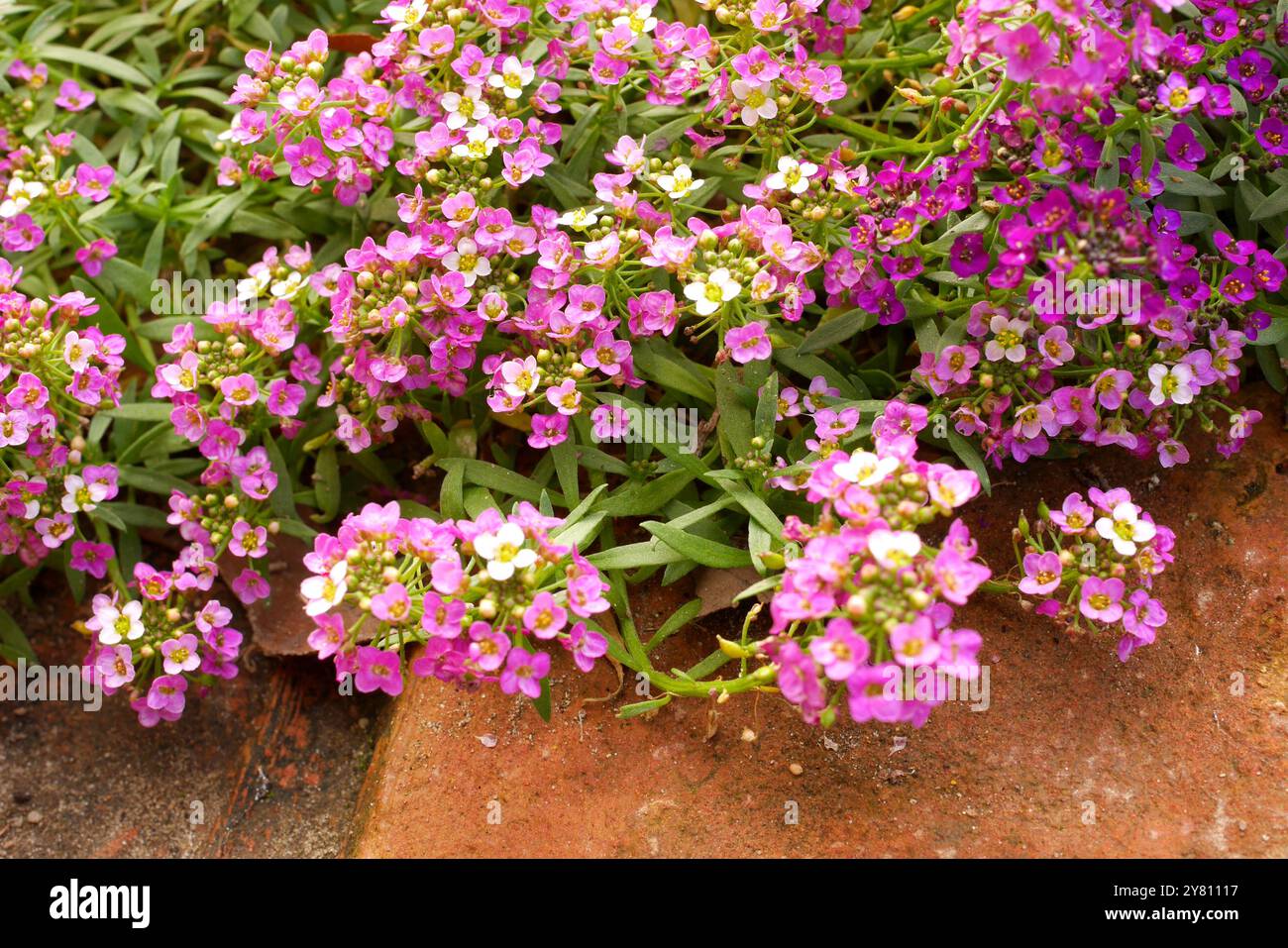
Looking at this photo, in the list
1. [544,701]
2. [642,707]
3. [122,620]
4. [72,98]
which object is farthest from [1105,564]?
[72,98]

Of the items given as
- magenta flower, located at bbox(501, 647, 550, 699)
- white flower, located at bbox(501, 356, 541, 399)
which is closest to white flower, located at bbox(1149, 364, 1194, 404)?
white flower, located at bbox(501, 356, 541, 399)

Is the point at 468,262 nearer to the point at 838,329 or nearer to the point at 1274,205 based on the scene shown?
the point at 838,329

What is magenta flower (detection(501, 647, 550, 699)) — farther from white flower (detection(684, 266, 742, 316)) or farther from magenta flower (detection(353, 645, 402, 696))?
white flower (detection(684, 266, 742, 316))

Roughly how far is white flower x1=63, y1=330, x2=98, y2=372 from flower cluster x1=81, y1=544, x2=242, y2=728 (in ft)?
2.28

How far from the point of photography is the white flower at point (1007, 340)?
3398 mm

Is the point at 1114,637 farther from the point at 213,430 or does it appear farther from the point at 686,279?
the point at 213,430

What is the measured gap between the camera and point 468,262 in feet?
11.7

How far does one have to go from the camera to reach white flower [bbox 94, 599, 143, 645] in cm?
360

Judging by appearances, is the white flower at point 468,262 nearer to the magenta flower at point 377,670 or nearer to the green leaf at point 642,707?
the magenta flower at point 377,670

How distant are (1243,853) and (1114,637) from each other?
2.38ft

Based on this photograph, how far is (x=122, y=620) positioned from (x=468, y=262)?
1637 millimetres

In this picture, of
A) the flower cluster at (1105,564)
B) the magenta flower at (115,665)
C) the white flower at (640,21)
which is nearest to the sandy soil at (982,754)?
the flower cluster at (1105,564)

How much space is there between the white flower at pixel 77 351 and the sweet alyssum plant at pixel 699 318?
219 mm

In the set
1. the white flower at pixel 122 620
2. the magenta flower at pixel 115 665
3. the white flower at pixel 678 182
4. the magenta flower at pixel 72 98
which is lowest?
the magenta flower at pixel 115 665
